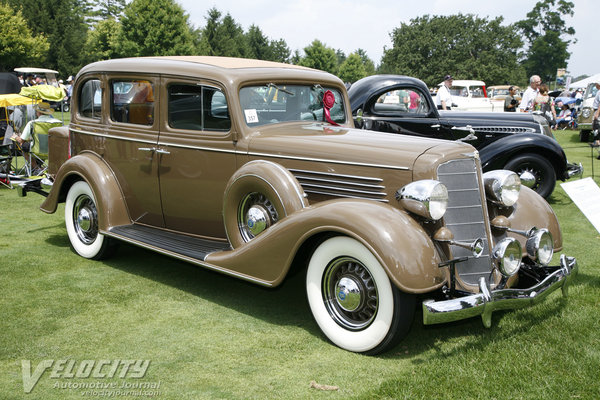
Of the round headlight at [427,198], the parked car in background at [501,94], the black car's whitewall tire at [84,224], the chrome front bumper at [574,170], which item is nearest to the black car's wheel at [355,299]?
the round headlight at [427,198]

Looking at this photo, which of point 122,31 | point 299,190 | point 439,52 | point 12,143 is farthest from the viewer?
point 439,52

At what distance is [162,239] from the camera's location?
4930 mm

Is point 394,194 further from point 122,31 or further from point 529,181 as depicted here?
point 122,31

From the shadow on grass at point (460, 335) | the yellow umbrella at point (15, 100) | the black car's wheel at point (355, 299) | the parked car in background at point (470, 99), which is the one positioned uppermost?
the parked car in background at point (470, 99)

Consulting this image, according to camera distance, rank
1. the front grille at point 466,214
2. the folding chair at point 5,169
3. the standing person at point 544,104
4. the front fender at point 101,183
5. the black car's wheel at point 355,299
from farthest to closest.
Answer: the standing person at point 544,104 < the folding chair at point 5,169 < the front fender at point 101,183 < the front grille at point 466,214 < the black car's wheel at point 355,299

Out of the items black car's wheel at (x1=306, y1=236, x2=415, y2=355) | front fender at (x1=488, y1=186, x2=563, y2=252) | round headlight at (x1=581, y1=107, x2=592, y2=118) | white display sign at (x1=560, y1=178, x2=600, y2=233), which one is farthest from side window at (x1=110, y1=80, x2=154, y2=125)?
round headlight at (x1=581, y1=107, x2=592, y2=118)

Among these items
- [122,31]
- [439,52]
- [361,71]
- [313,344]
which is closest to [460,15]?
[439,52]

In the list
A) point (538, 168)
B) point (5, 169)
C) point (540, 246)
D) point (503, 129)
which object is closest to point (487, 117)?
point (503, 129)

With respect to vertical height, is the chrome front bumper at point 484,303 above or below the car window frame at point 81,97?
below

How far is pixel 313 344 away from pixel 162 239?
188cm

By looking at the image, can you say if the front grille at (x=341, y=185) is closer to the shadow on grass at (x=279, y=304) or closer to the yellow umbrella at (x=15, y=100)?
the shadow on grass at (x=279, y=304)

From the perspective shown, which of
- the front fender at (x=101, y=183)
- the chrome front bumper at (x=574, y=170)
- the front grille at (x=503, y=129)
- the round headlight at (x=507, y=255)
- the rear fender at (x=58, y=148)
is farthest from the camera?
the front grille at (x=503, y=129)

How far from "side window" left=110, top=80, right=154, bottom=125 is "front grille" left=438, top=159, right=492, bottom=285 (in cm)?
285

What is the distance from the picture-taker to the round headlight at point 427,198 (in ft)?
11.5
